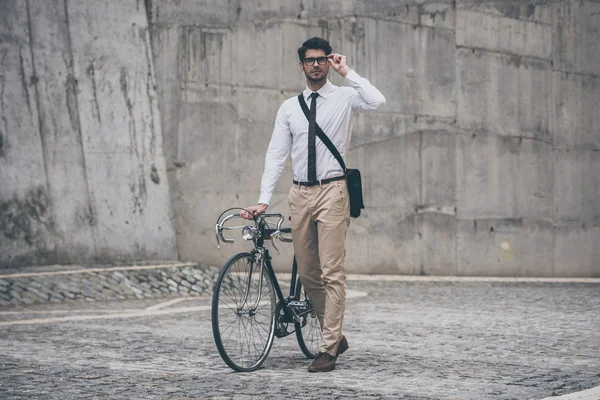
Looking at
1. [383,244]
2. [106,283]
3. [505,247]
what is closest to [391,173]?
[383,244]

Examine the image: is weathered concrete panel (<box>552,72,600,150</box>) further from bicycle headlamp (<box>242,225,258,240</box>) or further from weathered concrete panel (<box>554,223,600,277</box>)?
bicycle headlamp (<box>242,225,258,240</box>)

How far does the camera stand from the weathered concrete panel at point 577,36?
14.7 m

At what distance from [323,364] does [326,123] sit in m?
1.54

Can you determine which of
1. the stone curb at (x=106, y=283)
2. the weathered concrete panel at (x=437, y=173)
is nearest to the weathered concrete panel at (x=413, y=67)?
the weathered concrete panel at (x=437, y=173)

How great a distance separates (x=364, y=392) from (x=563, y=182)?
30.5 ft

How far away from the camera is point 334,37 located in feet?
45.9

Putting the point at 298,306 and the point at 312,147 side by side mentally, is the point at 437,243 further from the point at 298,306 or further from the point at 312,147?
the point at 312,147

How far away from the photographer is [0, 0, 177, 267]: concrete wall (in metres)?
12.4

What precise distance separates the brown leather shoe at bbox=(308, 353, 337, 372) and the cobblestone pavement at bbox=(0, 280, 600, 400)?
60 mm

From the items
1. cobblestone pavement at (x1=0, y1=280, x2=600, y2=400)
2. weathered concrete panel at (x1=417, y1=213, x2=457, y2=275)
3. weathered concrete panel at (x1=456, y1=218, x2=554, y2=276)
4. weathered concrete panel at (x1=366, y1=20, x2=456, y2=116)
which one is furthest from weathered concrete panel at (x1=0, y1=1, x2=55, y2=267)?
weathered concrete panel at (x1=456, y1=218, x2=554, y2=276)

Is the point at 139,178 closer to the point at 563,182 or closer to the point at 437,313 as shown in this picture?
the point at 437,313

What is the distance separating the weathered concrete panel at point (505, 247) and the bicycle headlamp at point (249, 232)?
7415 mm

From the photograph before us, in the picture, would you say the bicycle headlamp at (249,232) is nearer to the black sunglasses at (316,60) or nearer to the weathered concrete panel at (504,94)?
the black sunglasses at (316,60)

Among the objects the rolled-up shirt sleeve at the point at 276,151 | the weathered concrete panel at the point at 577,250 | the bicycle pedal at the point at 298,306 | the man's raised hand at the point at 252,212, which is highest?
the rolled-up shirt sleeve at the point at 276,151
